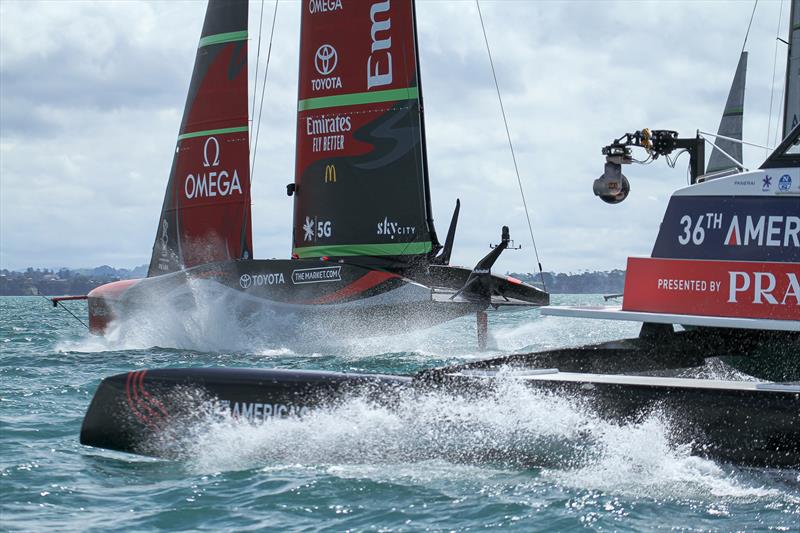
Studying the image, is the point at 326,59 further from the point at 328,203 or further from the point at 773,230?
the point at 773,230

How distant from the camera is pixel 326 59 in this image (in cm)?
1864

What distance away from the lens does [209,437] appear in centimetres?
706

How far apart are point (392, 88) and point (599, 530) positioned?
13557mm

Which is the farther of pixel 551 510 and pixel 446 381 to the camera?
pixel 446 381

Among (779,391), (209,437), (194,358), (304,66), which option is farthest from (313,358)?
(779,391)

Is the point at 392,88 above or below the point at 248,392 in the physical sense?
above

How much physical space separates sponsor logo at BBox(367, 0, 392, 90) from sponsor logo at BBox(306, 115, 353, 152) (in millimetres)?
819

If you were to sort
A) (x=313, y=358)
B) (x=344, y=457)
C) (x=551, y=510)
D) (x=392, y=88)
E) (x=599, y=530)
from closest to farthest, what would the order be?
(x=599, y=530) < (x=551, y=510) < (x=344, y=457) < (x=313, y=358) < (x=392, y=88)

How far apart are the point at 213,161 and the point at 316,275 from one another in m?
4.23

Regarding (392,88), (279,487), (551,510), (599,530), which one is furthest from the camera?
(392,88)

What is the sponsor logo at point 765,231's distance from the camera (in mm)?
6977

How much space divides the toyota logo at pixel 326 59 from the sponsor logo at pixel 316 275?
407cm

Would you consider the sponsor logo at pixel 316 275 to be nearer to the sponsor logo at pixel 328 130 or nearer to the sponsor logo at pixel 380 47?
the sponsor logo at pixel 328 130

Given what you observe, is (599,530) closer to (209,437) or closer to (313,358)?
(209,437)
